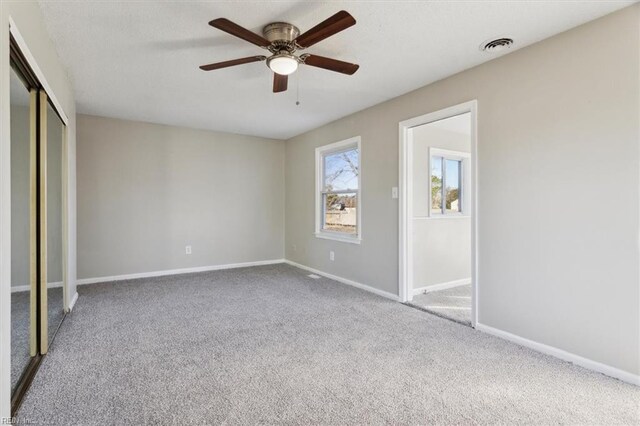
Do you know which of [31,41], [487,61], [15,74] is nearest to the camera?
[15,74]

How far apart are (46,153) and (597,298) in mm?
4042

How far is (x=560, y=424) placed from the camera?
1.67 metres

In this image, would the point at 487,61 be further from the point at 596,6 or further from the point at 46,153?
the point at 46,153

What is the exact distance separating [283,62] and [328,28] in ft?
1.46

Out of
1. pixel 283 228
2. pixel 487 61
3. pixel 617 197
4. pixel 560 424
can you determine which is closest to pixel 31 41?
pixel 487 61

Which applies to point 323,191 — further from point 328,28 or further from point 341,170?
point 328,28

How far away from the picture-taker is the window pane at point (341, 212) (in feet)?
15.8

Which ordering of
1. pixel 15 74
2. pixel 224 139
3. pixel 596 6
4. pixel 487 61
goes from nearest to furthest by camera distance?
1. pixel 15 74
2. pixel 596 6
3. pixel 487 61
4. pixel 224 139

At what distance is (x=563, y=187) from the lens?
2.41 metres

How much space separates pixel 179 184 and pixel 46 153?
9.01 feet

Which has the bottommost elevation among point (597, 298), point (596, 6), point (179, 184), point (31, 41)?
point (597, 298)

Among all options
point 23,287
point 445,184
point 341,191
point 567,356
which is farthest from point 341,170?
point 23,287

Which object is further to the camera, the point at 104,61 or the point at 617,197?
the point at 104,61

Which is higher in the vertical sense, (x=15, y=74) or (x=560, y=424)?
(x=15, y=74)
